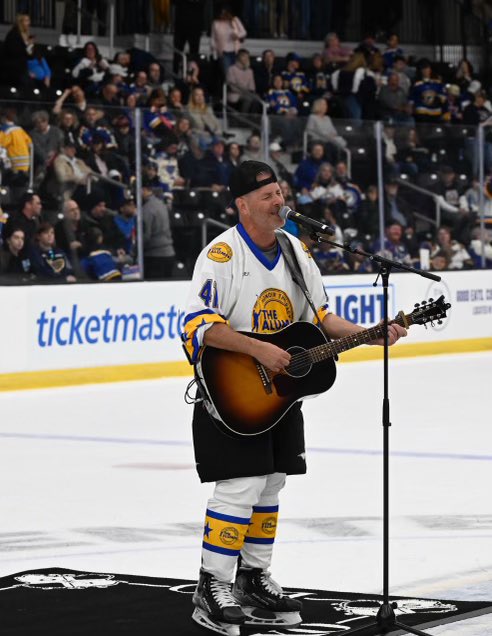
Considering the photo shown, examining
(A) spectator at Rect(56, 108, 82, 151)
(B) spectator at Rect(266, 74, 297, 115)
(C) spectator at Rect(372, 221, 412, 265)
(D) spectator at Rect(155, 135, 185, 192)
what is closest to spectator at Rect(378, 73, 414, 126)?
(B) spectator at Rect(266, 74, 297, 115)

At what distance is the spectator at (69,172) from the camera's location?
46.0 feet

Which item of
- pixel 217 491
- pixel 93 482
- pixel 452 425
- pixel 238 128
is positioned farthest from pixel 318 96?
pixel 217 491

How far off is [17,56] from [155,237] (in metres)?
4.24

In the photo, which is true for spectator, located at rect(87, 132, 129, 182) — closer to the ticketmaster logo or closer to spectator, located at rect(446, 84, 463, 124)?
the ticketmaster logo

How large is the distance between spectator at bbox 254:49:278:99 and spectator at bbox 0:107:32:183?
304 inches

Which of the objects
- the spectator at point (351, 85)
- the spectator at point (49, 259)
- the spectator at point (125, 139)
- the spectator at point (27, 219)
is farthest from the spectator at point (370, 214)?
the spectator at point (27, 219)

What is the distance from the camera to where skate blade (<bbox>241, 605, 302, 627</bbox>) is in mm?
5160

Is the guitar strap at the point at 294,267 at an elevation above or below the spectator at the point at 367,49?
below

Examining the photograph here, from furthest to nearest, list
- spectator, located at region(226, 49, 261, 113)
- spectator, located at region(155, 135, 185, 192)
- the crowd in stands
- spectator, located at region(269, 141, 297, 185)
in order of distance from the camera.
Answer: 1. spectator, located at region(226, 49, 261, 113)
2. spectator, located at region(269, 141, 297, 185)
3. spectator, located at region(155, 135, 185, 192)
4. the crowd in stands

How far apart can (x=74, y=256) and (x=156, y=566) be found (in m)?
8.19

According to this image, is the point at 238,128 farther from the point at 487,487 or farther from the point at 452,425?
the point at 487,487

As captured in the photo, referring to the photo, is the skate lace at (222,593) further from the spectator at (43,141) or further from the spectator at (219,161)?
the spectator at (219,161)

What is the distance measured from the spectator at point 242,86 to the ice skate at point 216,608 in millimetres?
15486

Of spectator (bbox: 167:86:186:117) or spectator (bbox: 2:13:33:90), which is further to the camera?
spectator (bbox: 2:13:33:90)
